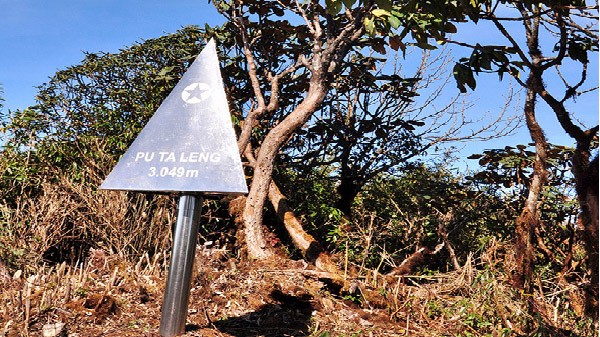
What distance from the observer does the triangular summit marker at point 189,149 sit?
3783 millimetres

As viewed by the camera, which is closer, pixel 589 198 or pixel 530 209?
pixel 589 198

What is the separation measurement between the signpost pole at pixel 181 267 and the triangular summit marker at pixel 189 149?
0.21 metres

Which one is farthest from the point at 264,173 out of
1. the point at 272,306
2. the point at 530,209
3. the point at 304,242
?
the point at 530,209

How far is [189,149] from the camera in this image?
392cm

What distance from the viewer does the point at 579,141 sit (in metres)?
3.77

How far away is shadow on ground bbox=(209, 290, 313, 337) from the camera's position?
454 cm

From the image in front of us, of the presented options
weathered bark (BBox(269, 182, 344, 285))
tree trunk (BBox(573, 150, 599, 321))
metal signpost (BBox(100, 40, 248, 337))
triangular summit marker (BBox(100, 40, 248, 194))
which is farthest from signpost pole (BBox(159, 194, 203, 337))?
tree trunk (BBox(573, 150, 599, 321))

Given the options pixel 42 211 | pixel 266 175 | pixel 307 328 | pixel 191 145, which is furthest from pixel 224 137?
pixel 42 211

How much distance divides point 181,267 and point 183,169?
26.3 inches

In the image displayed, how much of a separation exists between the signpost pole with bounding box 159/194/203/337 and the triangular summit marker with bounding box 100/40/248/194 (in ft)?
0.68

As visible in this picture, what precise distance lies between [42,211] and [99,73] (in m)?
2.28

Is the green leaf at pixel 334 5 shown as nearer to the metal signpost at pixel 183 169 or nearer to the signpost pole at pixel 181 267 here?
the metal signpost at pixel 183 169

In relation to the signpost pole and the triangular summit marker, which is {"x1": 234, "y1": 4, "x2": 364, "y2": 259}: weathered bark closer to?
the signpost pole

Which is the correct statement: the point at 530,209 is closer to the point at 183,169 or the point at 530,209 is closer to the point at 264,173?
the point at 183,169
